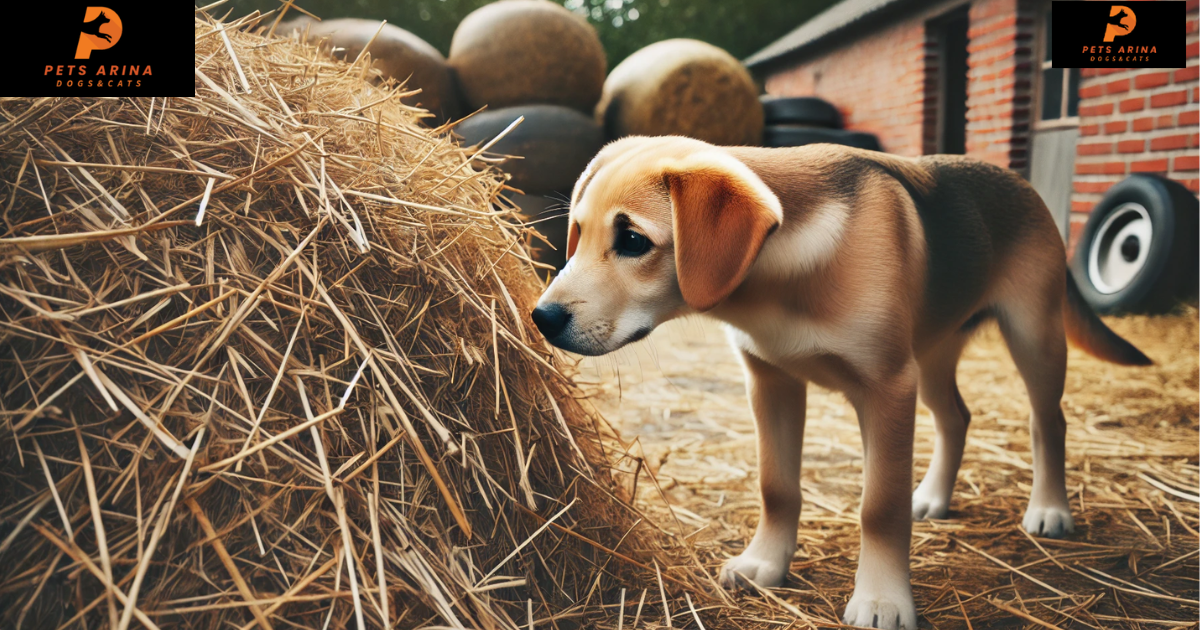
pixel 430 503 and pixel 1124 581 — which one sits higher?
pixel 430 503

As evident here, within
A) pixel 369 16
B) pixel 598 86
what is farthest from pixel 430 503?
pixel 369 16

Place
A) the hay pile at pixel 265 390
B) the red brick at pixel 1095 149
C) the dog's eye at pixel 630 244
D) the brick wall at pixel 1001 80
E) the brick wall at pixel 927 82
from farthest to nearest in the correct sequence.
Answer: the brick wall at pixel 927 82 → the brick wall at pixel 1001 80 → the red brick at pixel 1095 149 → the dog's eye at pixel 630 244 → the hay pile at pixel 265 390

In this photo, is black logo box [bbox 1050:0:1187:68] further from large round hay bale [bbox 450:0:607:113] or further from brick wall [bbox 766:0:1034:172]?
large round hay bale [bbox 450:0:607:113]

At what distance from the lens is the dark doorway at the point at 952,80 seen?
10078 millimetres

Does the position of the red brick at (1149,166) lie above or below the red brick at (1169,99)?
below

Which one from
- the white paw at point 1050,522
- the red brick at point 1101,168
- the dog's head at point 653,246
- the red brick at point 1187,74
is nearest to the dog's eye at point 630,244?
the dog's head at point 653,246

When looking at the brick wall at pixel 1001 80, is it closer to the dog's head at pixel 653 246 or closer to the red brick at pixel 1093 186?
the red brick at pixel 1093 186

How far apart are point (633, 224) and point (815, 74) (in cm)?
1373

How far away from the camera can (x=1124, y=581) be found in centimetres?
255

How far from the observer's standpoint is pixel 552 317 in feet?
6.74

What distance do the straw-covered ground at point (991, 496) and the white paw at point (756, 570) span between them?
5cm

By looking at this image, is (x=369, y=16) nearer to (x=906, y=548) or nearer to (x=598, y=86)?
(x=598, y=86)

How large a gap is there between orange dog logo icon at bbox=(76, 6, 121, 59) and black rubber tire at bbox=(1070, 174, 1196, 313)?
20.2 feet

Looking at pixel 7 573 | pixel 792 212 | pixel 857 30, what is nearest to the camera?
pixel 7 573
